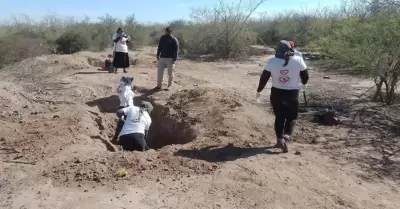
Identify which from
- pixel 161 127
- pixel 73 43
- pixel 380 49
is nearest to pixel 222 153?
pixel 161 127

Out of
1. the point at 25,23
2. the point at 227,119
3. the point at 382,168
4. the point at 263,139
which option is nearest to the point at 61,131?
the point at 227,119

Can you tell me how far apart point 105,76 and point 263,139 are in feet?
23.8

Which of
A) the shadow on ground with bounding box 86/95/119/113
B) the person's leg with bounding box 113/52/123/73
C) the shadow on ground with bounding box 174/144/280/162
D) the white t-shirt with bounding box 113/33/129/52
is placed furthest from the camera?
the person's leg with bounding box 113/52/123/73

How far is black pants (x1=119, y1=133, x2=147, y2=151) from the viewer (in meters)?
7.62

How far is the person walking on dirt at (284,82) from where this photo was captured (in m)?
6.92

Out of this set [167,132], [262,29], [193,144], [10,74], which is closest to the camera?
[193,144]

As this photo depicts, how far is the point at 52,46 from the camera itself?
2558 cm

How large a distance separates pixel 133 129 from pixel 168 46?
4.48 metres

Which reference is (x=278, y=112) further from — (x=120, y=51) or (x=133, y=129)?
(x=120, y=51)

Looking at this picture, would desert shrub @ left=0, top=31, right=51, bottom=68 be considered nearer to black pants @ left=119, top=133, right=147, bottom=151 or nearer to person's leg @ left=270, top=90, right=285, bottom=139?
black pants @ left=119, top=133, right=147, bottom=151

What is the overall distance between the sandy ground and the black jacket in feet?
3.17

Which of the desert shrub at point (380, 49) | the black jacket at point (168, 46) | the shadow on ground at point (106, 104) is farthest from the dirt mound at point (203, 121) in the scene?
the desert shrub at point (380, 49)

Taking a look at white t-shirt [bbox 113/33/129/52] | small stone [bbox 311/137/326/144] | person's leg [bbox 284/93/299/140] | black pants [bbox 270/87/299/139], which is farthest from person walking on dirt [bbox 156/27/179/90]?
person's leg [bbox 284/93/299/140]

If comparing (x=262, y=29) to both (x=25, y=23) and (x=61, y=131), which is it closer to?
(x=25, y=23)
